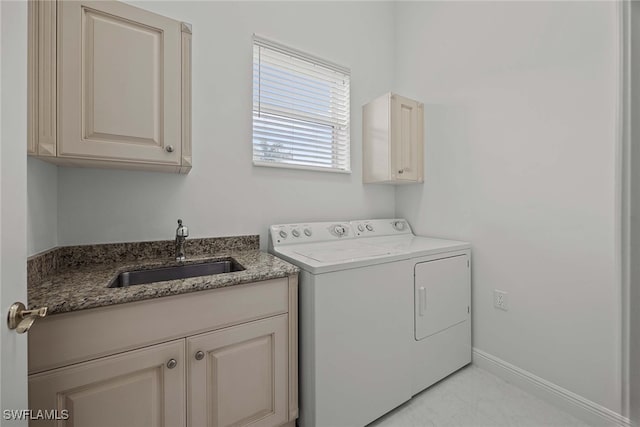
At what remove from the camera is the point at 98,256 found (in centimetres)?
138

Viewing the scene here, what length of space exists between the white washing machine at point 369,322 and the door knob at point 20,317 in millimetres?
882

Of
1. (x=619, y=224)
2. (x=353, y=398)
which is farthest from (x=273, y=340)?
(x=619, y=224)

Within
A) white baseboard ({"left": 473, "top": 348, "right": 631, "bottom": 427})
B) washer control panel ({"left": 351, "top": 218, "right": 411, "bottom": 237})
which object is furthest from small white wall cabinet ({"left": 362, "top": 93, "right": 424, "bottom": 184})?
white baseboard ({"left": 473, "top": 348, "right": 631, "bottom": 427})

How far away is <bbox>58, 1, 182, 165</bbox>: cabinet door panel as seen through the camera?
1043mm

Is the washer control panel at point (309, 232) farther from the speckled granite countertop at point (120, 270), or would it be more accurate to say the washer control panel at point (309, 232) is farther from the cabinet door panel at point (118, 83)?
the cabinet door panel at point (118, 83)

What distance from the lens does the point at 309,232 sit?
191 centimetres

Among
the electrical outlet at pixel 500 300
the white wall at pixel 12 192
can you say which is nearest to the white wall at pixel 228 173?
the white wall at pixel 12 192

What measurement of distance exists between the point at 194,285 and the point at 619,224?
2029 mm

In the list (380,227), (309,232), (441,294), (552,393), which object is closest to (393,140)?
(380,227)

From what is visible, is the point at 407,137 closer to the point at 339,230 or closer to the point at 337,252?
the point at 339,230

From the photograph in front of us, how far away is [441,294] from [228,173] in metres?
1.61

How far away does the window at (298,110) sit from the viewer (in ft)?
6.19

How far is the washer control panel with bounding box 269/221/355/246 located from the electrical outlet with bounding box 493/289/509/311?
3.55 feet

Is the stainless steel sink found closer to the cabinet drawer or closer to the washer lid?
the cabinet drawer
